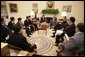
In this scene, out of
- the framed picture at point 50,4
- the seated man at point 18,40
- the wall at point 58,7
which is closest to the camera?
the seated man at point 18,40

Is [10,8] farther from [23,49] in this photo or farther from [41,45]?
[23,49]

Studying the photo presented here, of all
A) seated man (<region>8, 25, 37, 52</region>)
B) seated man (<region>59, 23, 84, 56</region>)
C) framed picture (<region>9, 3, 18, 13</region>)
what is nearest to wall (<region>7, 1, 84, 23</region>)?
framed picture (<region>9, 3, 18, 13</region>)

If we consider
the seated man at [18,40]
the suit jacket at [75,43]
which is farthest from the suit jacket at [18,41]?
the suit jacket at [75,43]

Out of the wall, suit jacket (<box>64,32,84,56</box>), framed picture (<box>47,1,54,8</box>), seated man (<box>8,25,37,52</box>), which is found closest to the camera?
suit jacket (<box>64,32,84,56</box>)

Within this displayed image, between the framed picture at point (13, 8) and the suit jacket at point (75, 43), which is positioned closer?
the suit jacket at point (75, 43)

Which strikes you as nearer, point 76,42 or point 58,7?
point 76,42

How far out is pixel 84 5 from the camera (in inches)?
385

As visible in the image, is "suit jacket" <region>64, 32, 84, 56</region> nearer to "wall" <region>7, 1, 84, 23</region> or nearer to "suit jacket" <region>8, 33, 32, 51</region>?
"suit jacket" <region>8, 33, 32, 51</region>

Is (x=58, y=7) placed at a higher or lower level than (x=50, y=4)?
lower

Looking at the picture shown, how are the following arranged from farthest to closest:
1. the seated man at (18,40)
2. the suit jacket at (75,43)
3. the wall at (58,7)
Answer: the wall at (58,7) < the seated man at (18,40) < the suit jacket at (75,43)

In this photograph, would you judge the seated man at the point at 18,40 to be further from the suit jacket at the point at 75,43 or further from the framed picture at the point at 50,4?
the framed picture at the point at 50,4

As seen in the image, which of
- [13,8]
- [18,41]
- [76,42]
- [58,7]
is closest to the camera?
[76,42]

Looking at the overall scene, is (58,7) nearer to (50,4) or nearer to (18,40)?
(50,4)

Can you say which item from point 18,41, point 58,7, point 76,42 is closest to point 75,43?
point 76,42
